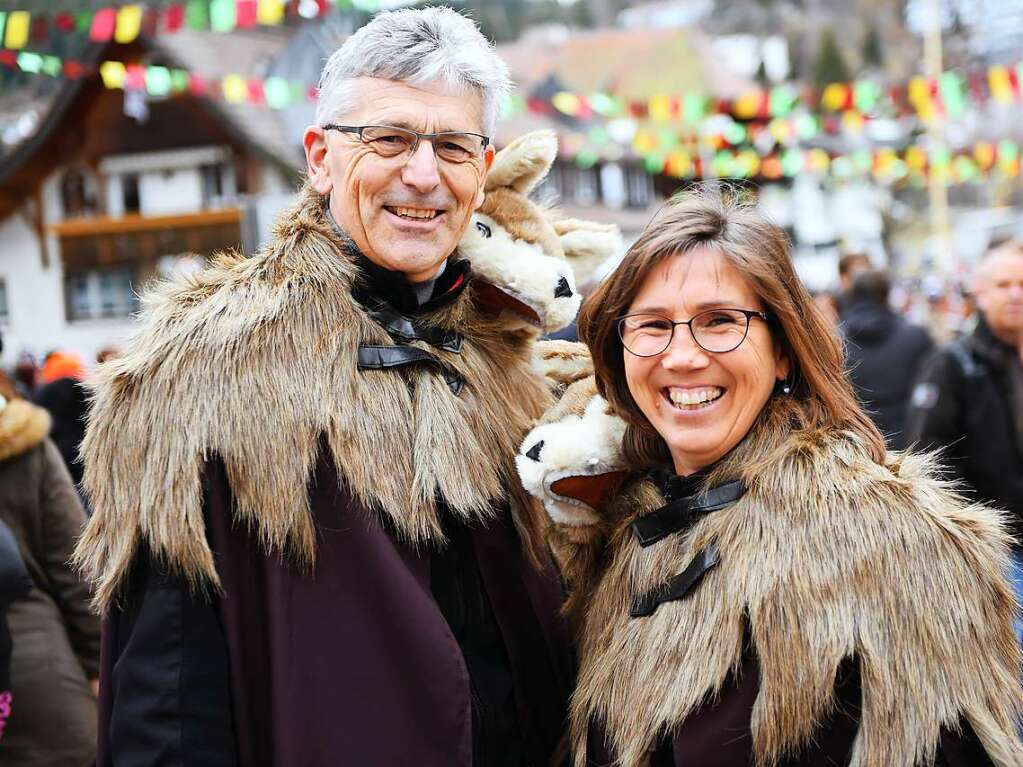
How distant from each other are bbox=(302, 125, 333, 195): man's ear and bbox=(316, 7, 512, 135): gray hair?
0.03 m

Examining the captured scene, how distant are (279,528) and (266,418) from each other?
21 cm

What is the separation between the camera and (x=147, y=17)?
363 inches

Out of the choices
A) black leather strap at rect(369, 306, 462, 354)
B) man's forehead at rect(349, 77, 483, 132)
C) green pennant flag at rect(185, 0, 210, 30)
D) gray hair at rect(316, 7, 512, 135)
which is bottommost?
black leather strap at rect(369, 306, 462, 354)

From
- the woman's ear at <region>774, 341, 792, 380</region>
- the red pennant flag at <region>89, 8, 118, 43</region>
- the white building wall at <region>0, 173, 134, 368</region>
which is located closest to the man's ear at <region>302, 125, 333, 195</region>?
the woman's ear at <region>774, 341, 792, 380</region>

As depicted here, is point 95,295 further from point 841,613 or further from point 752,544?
point 841,613

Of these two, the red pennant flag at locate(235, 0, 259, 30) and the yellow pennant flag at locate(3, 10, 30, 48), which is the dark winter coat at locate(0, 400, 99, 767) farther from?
the red pennant flag at locate(235, 0, 259, 30)

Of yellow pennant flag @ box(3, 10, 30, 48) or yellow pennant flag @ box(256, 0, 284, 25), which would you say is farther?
yellow pennant flag @ box(256, 0, 284, 25)

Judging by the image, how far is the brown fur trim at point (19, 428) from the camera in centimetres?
348

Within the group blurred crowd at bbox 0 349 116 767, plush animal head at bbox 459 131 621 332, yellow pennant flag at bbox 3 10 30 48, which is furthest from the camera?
yellow pennant flag at bbox 3 10 30 48

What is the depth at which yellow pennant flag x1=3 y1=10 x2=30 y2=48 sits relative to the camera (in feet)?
25.3

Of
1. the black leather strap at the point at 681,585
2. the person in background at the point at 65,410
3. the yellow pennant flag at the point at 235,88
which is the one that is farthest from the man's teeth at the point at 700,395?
the yellow pennant flag at the point at 235,88

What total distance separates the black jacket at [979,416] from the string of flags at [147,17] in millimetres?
4984

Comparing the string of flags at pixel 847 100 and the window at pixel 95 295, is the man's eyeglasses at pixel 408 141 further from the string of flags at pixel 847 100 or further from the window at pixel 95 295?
the window at pixel 95 295

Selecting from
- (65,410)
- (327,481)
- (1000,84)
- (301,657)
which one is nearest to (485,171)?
(327,481)
